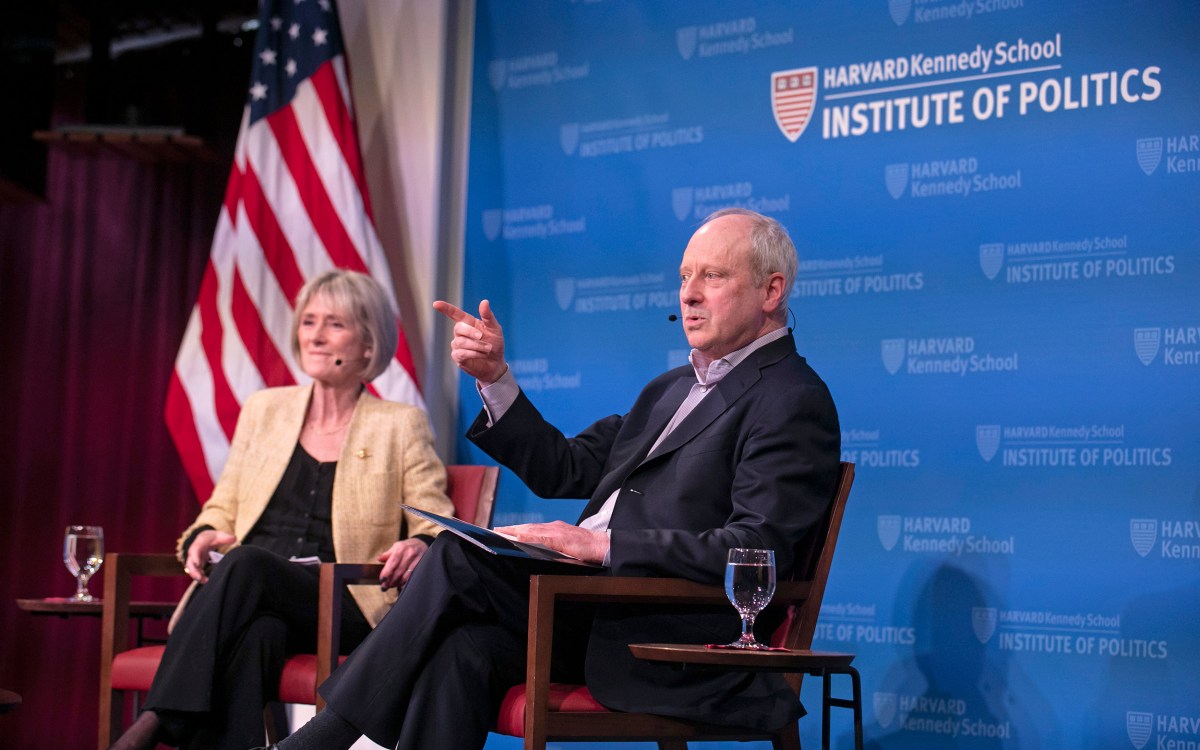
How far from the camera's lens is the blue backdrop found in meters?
3.45

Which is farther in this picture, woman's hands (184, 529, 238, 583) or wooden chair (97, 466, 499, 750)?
woman's hands (184, 529, 238, 583)

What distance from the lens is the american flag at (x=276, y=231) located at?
470 cm

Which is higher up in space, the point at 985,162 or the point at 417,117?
the point at 417,117

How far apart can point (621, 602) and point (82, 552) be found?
1981mm

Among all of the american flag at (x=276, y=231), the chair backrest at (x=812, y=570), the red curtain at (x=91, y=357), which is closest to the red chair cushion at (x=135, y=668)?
the american flag at (x=276, y=231)

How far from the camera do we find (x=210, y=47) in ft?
16.8

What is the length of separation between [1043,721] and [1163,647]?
1.21ft

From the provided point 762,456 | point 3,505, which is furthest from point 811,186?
point 3,505

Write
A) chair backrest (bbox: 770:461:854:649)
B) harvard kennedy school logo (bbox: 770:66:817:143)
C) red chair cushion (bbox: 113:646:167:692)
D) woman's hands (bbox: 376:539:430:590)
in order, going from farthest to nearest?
harvard kennedy school logo (bbox: 770:66:817:143) < red chair cushion (bbox: 113:646:167:692) < woman's hands (bbox: 376:539:430:590) < chair backrest (bbox: 770:461:854:649)

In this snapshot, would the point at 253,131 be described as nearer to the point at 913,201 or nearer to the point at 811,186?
the point at 811,186

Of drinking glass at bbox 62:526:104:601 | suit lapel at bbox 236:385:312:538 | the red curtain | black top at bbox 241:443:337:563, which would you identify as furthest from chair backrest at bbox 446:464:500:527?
the red curtain

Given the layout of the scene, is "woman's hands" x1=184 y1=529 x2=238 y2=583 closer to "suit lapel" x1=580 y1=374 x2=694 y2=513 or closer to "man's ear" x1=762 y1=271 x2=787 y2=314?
"suit lapel" x1=580 y1=374 x2=694 y2=513

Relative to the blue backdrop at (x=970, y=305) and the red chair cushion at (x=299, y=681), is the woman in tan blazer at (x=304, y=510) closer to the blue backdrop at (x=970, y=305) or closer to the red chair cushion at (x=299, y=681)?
the red chair cushion at (x=299, y=681)

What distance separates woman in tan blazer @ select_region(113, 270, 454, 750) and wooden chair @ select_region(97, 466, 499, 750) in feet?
0.23
